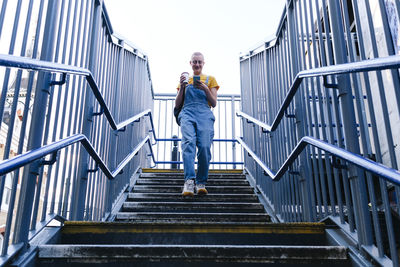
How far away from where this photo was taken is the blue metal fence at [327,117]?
189 centimetres

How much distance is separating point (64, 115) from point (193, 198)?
6.69ft

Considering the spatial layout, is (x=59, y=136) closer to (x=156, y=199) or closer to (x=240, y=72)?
(x=156, y=199)

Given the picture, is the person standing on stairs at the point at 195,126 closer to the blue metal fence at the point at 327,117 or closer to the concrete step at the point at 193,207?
the concrete step at the point at 193,207

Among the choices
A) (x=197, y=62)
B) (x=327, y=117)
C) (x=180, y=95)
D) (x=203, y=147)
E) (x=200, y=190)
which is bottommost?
(x=200, y=190)

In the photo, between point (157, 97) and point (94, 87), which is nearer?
point (94, 87)

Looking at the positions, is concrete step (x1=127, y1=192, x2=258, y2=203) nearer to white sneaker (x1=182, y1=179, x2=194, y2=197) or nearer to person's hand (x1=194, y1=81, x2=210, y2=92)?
white sneaker (x1=182, y1=179, x2=194, y2=197)

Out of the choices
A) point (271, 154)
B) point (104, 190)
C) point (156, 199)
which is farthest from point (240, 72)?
point (104, 190)

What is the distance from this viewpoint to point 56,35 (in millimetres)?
2570

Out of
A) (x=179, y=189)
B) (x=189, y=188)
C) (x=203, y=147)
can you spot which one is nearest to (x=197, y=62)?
(x=203, y=147)

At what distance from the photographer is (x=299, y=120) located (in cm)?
328

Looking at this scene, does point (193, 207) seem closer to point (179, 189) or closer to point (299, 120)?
point (179, 189)

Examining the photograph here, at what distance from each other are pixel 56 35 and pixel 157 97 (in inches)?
214

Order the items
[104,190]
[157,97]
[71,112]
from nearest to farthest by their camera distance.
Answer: [71,112] → [104,190] → [157,97]

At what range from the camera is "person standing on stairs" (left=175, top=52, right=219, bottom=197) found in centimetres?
394
